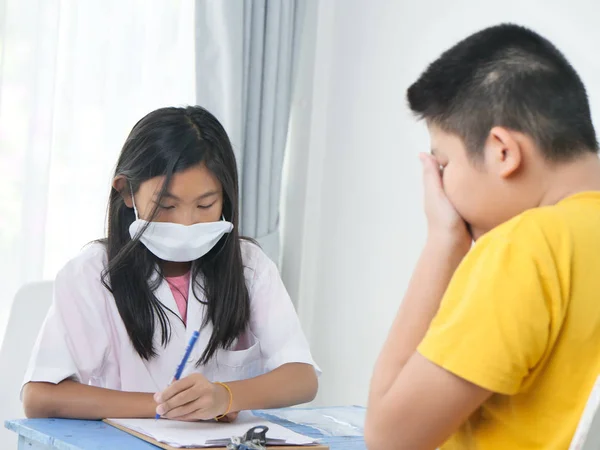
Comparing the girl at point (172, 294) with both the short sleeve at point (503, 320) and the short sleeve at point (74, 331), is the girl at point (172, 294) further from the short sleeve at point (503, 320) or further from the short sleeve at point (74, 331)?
the short sleeve at point (503, 320)

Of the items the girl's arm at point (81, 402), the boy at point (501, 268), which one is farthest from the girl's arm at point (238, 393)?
the boy at point (501, 268)

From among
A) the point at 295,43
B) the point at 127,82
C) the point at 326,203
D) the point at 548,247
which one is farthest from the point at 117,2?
the point at 548,247

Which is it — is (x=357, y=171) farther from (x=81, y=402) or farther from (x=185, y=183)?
(x=81, y=402)

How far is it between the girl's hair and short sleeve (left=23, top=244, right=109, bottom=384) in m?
0.04

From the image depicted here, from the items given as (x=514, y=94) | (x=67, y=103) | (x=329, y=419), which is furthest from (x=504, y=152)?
(x=67, y=103)

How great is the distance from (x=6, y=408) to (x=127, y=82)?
1.09 m

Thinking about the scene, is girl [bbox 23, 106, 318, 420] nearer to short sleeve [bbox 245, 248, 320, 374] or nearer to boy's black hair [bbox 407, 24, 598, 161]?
short sleeve [bbox 245, 248, 320, 374]

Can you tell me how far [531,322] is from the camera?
2.23ft

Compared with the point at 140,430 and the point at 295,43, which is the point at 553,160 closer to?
the point at 140,430

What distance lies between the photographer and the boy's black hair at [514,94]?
0.77m

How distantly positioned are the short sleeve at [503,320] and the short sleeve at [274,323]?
966mm

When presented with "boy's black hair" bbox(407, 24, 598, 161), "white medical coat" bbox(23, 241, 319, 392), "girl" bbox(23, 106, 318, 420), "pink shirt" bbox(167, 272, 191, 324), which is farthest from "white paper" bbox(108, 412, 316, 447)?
"boy's black hair" bbox(407, 24, 598, 161)

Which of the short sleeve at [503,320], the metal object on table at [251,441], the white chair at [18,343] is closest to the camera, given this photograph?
the short sleeve at [503,320]

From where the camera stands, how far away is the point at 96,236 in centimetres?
240
